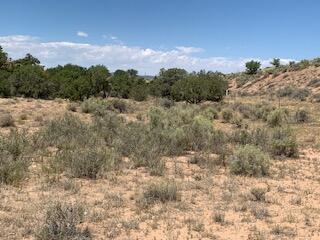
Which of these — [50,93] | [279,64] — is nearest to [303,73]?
[279,64]

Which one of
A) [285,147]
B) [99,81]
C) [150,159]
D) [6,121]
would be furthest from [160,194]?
[99,81]

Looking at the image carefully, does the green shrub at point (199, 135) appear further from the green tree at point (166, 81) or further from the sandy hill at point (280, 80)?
the sandy hill at point (280, 80)

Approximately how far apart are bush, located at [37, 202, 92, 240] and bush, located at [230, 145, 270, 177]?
6331 millimetres

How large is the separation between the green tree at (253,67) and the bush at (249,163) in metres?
65.5

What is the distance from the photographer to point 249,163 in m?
13.8

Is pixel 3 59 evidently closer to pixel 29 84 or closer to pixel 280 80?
pixel 29 84

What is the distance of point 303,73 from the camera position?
60.7m

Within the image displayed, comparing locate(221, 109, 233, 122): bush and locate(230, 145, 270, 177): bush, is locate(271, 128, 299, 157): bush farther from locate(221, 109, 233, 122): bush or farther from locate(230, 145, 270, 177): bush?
locate(221, 109, 233, 122): bush

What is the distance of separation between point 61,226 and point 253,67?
7259 cm

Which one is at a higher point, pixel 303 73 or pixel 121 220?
pixel 303 73

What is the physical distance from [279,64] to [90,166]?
234 ft

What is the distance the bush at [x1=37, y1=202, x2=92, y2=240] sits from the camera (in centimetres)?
761

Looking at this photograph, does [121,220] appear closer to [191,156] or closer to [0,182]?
[0,182]

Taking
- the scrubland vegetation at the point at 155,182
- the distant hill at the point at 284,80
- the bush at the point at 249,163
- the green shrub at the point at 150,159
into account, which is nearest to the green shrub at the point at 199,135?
the scrubland vegetation at the point at 155,182
